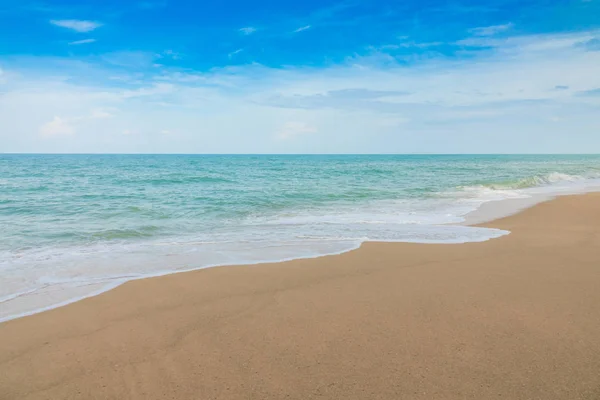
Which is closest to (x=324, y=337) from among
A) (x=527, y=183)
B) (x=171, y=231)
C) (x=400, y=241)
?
(x=400, y=241)

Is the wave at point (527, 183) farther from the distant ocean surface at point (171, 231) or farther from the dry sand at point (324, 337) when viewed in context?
the dry sand at point (324, 337)

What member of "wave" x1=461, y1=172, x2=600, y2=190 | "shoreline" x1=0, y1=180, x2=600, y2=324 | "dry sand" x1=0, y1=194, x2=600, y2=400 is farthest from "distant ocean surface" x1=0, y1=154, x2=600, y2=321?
"wave" x1=461, y1=172, x2=600, y2=190

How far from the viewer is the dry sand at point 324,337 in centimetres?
345

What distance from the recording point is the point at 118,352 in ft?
13.3

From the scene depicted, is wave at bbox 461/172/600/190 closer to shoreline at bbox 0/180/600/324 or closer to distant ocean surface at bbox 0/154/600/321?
distant ocean surface at bbox 0/154/600/321

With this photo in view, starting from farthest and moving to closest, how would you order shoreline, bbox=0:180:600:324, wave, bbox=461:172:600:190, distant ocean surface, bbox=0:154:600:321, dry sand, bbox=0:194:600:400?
wave, bbox=461:172:600:190 < distant ocean surface, bbox=0:154:600:321 < shoreline, bbox=0:180:600:324 < dry sand, bbox=0:194:600:400

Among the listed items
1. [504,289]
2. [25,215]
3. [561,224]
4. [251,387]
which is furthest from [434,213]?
[25,215]

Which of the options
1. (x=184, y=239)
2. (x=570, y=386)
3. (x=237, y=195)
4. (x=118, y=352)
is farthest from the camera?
(x=237, y=195)

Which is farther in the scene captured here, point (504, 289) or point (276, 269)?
point (276, 269)

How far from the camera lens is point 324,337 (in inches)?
169

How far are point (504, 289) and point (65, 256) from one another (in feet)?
28.2

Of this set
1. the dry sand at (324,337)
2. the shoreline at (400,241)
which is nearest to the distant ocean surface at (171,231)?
the shoreline at (400,241)

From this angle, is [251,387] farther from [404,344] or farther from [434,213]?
[434,213]

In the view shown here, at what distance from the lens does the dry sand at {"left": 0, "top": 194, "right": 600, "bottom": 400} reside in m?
3.45
